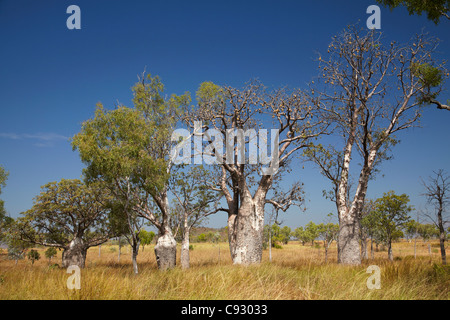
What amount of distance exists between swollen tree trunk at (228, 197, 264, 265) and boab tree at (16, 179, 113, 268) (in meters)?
8.39

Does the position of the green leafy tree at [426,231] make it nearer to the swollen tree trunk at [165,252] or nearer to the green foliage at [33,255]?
the swollen tree trunk at [165,252]

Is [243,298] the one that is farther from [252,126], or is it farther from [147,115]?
[147,115]

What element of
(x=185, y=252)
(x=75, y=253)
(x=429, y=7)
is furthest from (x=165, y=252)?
(x=429, y=7)

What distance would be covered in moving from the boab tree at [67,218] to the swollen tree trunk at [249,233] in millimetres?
8390

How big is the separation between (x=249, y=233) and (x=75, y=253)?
11.2 meters

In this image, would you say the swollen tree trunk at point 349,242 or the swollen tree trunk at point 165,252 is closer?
the swollen tree trunk at point 349,242

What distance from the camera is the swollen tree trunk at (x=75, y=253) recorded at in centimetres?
1714

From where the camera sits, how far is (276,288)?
6.74 metres

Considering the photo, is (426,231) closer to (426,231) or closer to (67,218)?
(426,231)

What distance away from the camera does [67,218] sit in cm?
1773

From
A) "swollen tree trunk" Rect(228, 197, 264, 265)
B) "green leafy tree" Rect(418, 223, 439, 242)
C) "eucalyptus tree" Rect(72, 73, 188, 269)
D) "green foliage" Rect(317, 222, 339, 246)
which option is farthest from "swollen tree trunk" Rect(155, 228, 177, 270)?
"green leafy tree" Rect(418, 223, 439, 242)
